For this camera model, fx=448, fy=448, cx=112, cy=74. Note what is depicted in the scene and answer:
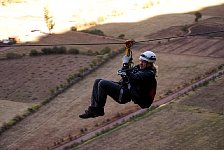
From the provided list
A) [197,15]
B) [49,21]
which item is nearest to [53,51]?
[49,21]

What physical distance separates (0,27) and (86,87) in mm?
35487

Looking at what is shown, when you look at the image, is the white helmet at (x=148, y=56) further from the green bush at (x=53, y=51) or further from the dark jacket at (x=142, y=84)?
the green bush at (x=53, y=51)

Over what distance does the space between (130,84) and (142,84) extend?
1.60 ft

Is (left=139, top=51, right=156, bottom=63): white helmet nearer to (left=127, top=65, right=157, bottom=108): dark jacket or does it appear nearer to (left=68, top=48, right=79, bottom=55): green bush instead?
(left=127, top=65, right=157, bottom=108): dark jacket

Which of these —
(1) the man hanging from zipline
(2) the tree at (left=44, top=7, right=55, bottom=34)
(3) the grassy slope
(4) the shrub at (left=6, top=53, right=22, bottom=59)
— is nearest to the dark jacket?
(1) the man hanging from zipline

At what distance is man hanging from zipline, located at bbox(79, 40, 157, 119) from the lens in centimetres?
1477

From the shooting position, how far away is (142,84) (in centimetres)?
1527

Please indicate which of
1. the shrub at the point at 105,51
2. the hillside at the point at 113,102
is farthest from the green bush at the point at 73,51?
the shrub at the point at 105,51

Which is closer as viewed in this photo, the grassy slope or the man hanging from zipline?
the man hanging from zipline

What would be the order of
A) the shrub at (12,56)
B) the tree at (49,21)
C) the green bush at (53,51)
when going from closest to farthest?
the shrub at (12,56)
the green bush at (53,51)
the tree at (49,21)

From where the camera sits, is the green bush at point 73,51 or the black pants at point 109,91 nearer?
the black pants at point 109,91

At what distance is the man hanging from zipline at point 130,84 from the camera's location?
1477 centimetres

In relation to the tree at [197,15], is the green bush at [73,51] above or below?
below

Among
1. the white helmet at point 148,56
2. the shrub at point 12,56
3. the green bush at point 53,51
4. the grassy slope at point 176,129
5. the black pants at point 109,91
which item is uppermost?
the white helmet at point 148,56
